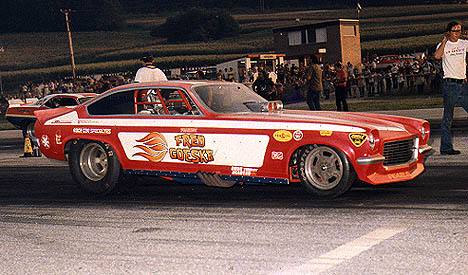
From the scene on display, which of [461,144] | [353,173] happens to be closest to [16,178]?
[353,173]

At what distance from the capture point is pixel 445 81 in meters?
9.91

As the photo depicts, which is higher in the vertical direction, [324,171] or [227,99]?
[227,99]

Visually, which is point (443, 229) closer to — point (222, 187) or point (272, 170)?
point (272, 170)

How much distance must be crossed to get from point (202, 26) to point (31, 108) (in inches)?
3349

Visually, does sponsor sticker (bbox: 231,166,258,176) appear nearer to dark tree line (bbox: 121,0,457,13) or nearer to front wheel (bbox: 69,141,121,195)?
front wheel (bbox: 69,141,121,195)

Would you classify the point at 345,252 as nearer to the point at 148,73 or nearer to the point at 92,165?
the point at 92,165

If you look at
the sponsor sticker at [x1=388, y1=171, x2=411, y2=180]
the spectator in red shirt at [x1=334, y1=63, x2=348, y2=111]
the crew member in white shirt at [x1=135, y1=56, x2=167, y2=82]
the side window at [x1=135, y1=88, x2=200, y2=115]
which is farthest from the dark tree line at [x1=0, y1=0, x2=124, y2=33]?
the sponsor sticker at [x1=388, y1=171, x2=411, y2=180]

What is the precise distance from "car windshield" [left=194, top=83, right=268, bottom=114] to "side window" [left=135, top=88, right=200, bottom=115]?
0.59ft

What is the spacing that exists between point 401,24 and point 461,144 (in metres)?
81.8

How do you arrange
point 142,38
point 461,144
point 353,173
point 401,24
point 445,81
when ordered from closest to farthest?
point 353,173, point 445,81, point 461,144, point 401,24, point 142,38

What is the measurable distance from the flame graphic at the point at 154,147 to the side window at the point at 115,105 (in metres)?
0.50

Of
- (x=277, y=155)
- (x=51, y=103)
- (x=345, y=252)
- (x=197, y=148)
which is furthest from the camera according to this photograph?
(x=51, y=103)

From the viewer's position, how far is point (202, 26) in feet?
335

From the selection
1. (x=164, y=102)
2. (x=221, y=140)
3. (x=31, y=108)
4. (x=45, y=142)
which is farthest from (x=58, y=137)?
(x=31, y=108)
